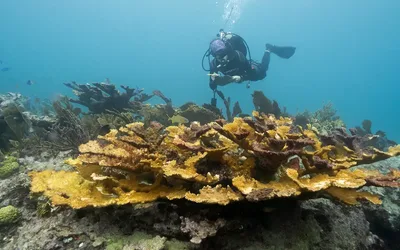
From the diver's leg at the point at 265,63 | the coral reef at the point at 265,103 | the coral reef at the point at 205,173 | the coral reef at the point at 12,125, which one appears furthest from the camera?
the diver's leg at the point at 265,63

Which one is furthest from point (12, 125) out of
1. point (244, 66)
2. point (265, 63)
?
point (265, 63)

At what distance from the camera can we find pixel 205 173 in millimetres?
2572

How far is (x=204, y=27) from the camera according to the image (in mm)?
173375

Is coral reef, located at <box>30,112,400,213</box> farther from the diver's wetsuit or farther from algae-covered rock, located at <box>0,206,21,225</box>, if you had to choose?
the diver's wetsuit

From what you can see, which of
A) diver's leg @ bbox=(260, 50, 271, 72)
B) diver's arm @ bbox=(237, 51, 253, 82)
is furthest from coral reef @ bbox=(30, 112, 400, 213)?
diver's leg @ bbox=(260, 50, 271, 72)

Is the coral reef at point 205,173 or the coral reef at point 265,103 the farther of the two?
the coral reef at point 265,103

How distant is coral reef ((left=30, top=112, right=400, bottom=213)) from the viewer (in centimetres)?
219

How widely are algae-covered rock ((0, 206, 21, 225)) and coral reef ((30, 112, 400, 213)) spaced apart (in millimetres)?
474

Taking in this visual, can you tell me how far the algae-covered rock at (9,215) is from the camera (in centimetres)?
280

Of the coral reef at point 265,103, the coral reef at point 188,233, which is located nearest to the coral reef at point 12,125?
the coral reef at point 188,233

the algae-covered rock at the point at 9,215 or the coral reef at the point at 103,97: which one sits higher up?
the coral reef at the point at 103,97

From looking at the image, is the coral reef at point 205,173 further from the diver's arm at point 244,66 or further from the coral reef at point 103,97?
the diver's arm at point 244,66

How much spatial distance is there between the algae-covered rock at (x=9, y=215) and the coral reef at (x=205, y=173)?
47cm

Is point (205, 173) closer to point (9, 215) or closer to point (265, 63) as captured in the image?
point (9, 215)
